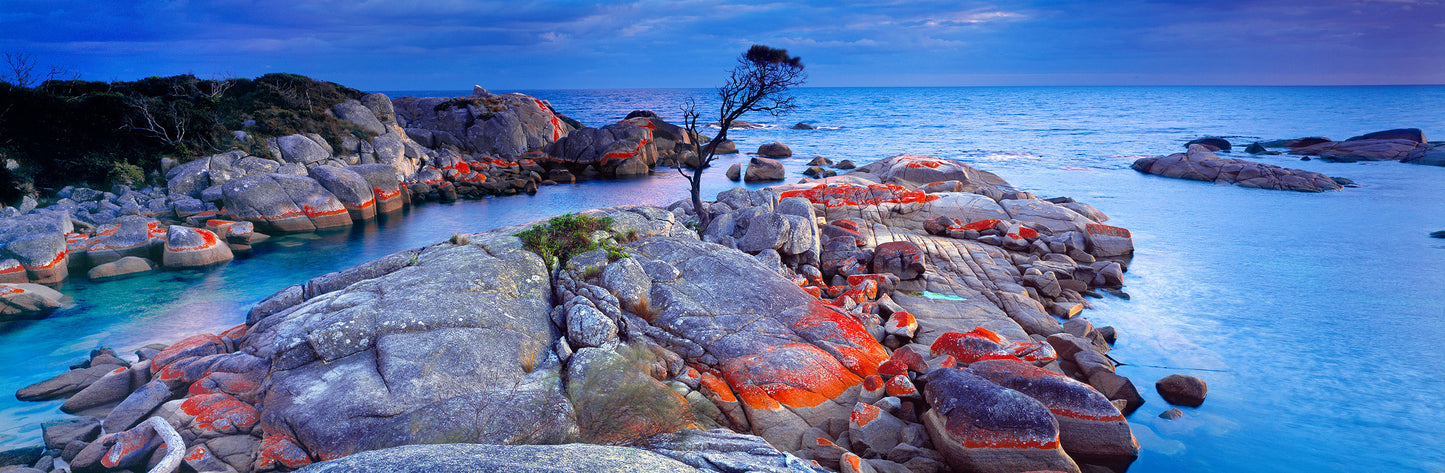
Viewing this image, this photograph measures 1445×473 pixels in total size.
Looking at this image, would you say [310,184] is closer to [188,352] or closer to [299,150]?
[299,150]

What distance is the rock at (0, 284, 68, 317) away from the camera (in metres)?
18.0

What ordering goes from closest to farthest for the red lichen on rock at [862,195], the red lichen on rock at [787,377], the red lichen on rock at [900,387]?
the red lichen on rock at [787,377], the red lichen on rock at [900,387], the red lichen on rock at [862,195]

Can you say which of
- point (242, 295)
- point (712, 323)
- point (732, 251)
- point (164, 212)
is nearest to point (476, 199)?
point (164, 212)

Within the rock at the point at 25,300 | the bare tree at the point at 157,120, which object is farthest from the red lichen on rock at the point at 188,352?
the bare tree at the point at 157,120

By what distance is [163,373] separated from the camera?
1103cm

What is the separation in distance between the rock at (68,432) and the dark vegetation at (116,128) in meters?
26.1

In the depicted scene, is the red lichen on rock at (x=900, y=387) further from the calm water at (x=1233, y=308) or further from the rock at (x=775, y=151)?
the rock at (x=775, y=151)

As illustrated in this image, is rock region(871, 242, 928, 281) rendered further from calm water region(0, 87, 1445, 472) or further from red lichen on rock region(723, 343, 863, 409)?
red lichen on rock region(723, 343, 863, 409)

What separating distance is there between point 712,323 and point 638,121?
48.6m

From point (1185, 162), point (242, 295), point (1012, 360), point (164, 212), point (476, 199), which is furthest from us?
point (1185, 162)

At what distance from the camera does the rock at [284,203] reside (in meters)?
28.8

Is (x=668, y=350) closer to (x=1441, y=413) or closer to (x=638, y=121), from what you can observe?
(x=1441, y=413)

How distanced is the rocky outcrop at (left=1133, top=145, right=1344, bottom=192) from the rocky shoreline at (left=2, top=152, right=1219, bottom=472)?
35.7 metres

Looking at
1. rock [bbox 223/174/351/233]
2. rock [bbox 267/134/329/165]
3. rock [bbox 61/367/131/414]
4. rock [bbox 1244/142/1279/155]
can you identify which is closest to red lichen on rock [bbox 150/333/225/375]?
rock [bbox 61/367/131/414]
